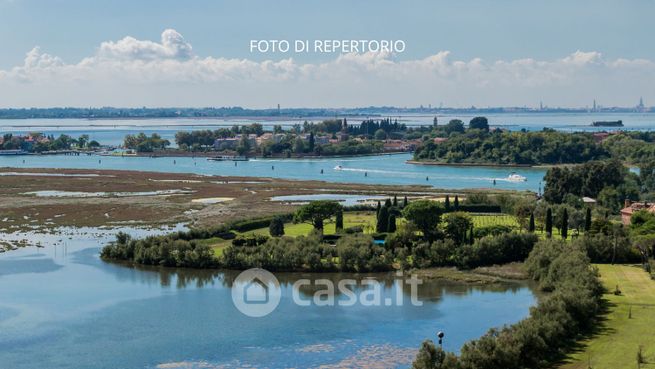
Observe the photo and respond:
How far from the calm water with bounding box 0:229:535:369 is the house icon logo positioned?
0.31 m

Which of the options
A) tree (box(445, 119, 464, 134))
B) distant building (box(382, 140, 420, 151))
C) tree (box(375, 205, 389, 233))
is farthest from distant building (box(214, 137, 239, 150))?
tree (box(375, 205, 389, 233))

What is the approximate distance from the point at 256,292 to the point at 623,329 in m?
10.6

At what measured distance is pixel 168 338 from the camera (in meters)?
22.5

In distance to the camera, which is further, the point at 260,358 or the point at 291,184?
the point at 291,184

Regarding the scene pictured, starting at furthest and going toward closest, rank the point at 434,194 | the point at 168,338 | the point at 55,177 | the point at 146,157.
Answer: the point at 146,157
the point at 55,177
the point at 434,194
the point at 168,338

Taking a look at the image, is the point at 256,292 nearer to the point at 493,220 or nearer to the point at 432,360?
the point at 432,360

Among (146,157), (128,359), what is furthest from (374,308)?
(146,157)

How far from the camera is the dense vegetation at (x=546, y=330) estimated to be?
18.1 meters

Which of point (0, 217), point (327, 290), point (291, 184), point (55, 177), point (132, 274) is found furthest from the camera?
point (55, 177)

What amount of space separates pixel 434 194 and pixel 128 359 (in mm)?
33808

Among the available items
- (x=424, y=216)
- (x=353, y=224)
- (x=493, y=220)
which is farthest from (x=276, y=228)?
(x=493, y=220)

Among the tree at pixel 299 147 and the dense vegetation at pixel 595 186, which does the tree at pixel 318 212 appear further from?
the tree at pixel 299 147

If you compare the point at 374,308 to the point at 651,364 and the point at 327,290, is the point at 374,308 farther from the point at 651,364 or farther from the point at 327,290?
the point at 651,364

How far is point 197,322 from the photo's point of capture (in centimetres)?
2398
